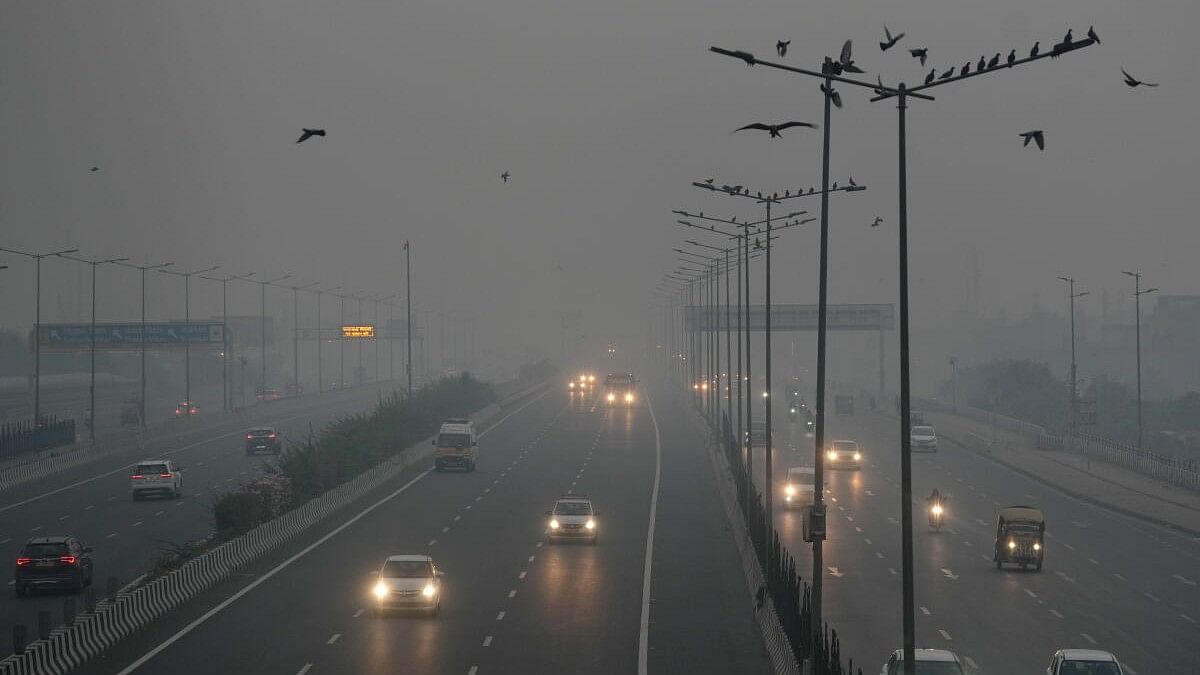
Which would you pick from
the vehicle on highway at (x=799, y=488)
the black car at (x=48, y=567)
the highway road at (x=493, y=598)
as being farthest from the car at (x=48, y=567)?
the vehicle on highway at (x=799, y=488)

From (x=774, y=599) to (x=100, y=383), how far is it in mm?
168951

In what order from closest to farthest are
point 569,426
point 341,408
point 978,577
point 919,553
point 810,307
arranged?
point 978,577
point 919,553
point 569,426
point 341,408
point 810,307

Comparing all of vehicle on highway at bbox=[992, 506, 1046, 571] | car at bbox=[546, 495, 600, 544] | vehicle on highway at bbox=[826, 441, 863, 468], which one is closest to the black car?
car at bbox=[546, 495, 600, 544]

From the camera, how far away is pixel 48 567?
4266 cm

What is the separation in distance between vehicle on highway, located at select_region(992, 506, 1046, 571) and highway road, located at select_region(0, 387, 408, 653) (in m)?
25.1

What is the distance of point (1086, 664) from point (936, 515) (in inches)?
1274

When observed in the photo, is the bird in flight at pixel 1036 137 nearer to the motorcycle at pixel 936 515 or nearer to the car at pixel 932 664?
the car at pixel 932 664

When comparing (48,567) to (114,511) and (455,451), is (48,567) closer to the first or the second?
(114,511)

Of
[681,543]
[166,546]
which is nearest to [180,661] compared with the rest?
A: [166,546]

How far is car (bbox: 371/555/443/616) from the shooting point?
3894cm

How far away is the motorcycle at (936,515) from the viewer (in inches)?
2320

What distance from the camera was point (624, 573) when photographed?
1863 inches

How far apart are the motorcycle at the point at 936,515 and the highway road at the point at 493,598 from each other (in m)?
7.83

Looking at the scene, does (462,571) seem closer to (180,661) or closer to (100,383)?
(180,661)
